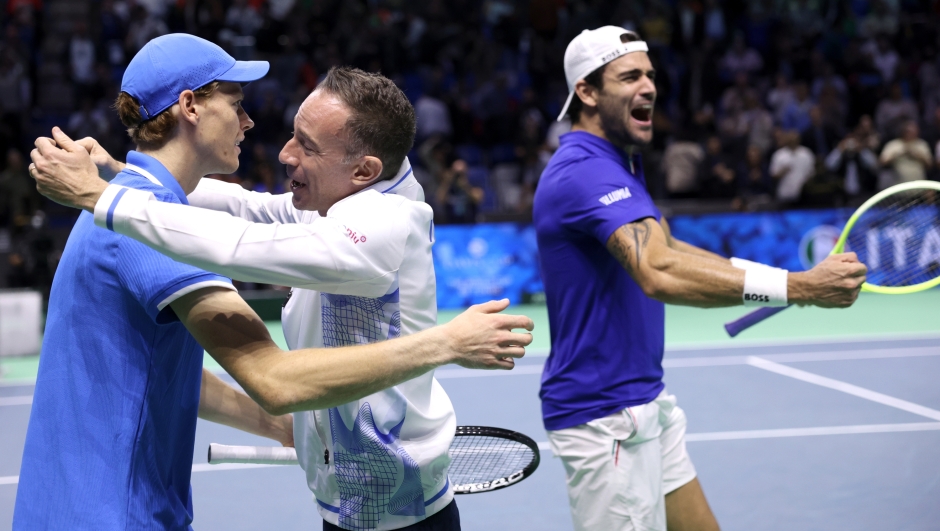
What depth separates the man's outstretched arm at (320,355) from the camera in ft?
6.64

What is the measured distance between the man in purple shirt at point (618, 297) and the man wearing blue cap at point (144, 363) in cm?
131

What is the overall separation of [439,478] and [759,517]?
348 centimetres


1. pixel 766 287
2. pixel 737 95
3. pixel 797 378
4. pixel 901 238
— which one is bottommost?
pixel 797 378

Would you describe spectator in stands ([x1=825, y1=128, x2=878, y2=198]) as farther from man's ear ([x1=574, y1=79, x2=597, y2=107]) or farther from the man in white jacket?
the man in white jacket

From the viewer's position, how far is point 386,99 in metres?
2.40

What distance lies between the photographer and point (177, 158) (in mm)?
2357

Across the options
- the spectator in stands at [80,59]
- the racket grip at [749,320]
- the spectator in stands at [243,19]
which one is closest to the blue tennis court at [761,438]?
the racket grip at [749,320]

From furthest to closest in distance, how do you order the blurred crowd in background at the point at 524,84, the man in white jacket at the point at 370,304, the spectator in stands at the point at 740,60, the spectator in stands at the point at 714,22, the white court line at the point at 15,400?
1. the spectator in stands at the point at 714,22
2. the spectator in stands at the point at 740,60
3. the blurred crowd in background at the point at 524,84
4. the white court line at the point at 15,400
5. the man in white jacket at the point at 370,304

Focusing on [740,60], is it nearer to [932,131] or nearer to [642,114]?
[932,131]

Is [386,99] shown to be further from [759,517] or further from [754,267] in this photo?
[759,517]

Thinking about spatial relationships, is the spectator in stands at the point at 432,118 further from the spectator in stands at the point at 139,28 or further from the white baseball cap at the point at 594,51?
the white baseball cap at the point at 594,51

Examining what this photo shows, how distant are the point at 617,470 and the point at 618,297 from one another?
0.61 m

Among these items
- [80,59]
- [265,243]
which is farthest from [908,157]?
[265,243]

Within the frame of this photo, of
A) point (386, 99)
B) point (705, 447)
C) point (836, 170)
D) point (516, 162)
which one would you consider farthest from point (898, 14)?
point (386, 99)
